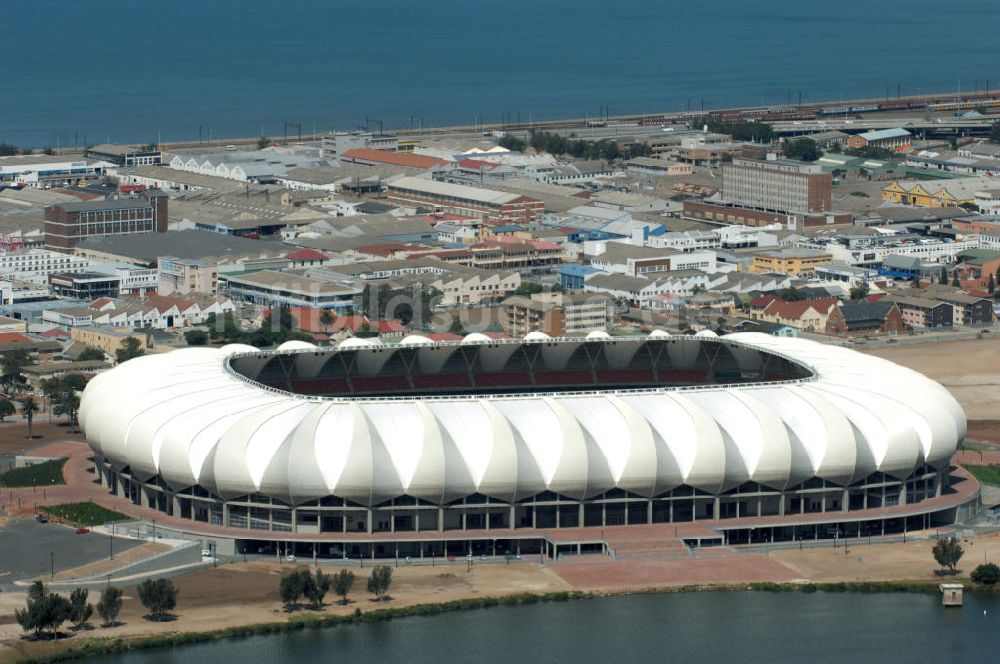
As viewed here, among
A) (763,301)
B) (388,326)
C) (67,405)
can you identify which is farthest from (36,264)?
(67,405)

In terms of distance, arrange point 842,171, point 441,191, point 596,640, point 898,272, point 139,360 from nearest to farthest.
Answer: point 596,640 < point 139,360 < point 898,272 < point 441,191 < point 842,171

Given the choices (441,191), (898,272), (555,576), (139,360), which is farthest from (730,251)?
(555,576)

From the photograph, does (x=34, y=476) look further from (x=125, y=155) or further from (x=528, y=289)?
(x=125, y=155)

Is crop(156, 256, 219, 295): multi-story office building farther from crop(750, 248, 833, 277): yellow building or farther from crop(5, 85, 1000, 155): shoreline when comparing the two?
crop(5, 85, 1000, 155): shoreline

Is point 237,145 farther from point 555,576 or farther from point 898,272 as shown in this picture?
point 555,576

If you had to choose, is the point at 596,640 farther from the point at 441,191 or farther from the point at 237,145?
the point at 237,145

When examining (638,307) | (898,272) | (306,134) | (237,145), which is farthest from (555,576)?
(306,134)

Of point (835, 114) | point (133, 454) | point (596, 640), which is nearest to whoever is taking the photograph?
point (596, 640)

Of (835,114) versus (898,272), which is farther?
(835,114)
